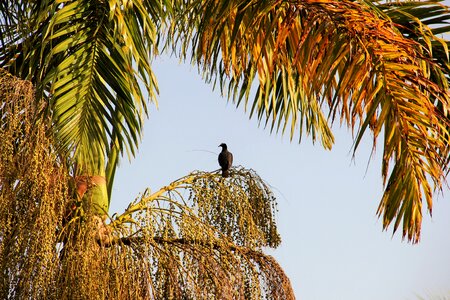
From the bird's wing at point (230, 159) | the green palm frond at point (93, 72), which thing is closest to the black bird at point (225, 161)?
the bird's wing at point (230, 159)

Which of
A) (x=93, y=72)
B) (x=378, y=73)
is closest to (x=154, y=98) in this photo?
(x=93, y=72)

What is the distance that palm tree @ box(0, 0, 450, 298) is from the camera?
16.9 feet

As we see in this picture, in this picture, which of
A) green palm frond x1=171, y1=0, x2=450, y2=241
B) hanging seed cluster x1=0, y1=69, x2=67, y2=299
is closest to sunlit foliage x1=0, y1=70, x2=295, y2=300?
hanging seed cluster x1=0, y1=69, x2=67, y2=299

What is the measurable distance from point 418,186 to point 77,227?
2.59 meters

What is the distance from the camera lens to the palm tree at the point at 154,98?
5145mm

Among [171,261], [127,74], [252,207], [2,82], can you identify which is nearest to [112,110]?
[127,74]

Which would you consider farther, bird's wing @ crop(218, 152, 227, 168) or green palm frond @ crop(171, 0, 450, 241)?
bird's wing @ crop(218, 152, 227, 168)

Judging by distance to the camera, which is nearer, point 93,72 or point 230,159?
point 93,72

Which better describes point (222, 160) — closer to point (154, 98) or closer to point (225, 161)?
point (225, 161)

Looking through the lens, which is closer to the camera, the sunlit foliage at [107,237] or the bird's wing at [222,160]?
the sunlit foliage at [107,237]

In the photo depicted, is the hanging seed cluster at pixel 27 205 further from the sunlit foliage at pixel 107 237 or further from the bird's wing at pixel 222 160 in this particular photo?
the bird's wing at pixel 222 160

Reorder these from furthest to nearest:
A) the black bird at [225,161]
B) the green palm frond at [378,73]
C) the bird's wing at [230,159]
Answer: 1. the bird's wing at [230,159]
2. the black bird at [225,161]
3. the green palm frond at [378,73]

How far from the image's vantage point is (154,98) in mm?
6340

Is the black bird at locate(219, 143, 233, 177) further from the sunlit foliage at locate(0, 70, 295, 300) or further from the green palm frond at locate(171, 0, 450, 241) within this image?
the green palm frond at locate(171, 0, 450, 241)
